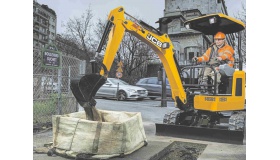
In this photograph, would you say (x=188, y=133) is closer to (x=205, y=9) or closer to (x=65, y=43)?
(x=205, y=9)

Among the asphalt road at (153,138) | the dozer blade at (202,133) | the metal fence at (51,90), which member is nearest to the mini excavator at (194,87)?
the dozer blade at (202,133)

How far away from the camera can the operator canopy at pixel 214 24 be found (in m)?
3.25

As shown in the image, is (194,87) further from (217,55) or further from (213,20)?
(213,20)

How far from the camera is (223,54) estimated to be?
3.48 m

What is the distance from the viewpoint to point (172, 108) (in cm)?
454

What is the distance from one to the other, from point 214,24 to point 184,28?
13.6 inches

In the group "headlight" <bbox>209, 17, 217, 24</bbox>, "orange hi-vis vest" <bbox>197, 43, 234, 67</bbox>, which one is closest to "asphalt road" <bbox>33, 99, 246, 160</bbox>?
"orange hi-vis vest" <bbox>197, 43, 234, 67</bbox>

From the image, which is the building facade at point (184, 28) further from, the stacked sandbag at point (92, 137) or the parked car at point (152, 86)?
the stacked sandbag at point (92, 137)

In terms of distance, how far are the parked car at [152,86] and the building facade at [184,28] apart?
1.51 ft

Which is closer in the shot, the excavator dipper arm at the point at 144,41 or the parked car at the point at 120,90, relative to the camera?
the excavator dipper arm at the point at 144,41

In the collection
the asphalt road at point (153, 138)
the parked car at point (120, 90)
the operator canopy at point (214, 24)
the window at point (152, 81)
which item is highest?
the operator canopy at point (214, 24)

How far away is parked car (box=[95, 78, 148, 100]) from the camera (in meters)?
3.53

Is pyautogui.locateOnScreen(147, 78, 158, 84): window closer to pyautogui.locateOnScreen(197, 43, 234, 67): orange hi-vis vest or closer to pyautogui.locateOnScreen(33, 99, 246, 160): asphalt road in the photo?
pyautogui.locateOnScreen(33, 99, 246, 160): asphalt road
